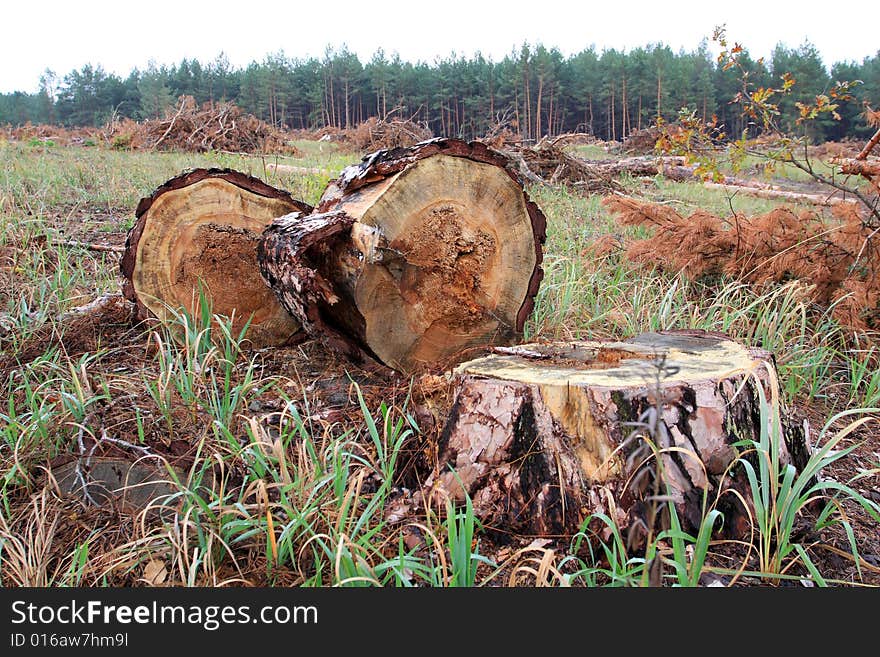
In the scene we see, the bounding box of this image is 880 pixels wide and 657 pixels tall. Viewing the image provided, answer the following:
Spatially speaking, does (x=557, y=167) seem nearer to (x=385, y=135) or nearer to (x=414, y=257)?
(x=385, y=135)

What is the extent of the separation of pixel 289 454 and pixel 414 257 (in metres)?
1.02

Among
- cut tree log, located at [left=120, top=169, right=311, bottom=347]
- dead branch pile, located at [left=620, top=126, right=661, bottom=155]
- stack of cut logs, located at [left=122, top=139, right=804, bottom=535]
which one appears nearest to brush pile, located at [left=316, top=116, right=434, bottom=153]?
dead branch pile, located at [left=620, top=126, right=661, bottom=155]

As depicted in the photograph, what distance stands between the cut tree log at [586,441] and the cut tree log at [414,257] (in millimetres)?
753

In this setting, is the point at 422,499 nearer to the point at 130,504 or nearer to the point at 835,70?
the point at 130,504

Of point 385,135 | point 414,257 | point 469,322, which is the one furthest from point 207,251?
point 385,135

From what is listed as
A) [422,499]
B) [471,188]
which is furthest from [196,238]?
[422,499]

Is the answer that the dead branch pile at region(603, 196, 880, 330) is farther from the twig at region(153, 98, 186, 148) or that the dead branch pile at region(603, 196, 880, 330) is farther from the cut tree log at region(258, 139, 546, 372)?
the twig at region(153, 98, 186, 148)

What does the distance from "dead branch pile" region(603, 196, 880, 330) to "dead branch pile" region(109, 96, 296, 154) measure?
9615 mm

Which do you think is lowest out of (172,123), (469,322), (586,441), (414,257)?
(586,441)

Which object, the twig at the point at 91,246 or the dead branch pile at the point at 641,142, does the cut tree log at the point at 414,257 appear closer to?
the twig at the point at 91,246

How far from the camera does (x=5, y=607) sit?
4.85 ft

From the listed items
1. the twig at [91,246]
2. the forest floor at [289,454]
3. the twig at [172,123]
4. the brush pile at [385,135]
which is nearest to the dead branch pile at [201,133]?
the twig at [172,123]

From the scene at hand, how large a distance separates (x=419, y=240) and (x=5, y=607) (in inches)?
73.6

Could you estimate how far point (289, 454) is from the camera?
7.13ft
